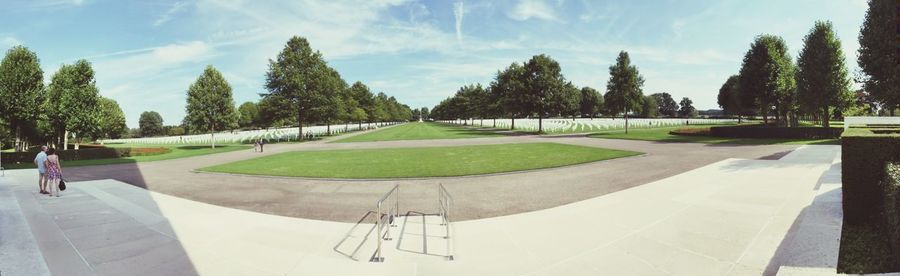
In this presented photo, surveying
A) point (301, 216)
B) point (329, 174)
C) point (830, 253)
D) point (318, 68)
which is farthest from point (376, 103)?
point (830, 253)

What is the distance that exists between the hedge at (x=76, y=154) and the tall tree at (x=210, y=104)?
384 inches

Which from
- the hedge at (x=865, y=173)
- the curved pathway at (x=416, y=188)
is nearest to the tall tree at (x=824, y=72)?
the curved pathway at (x=416, y=188)

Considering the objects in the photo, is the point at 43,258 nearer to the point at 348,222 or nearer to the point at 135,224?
the point at 135,224

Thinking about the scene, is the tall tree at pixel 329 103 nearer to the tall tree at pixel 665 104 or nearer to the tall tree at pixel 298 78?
the tall tree at pixel 298 78

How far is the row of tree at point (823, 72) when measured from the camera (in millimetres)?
20188

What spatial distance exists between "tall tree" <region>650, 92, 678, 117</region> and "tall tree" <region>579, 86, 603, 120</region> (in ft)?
176

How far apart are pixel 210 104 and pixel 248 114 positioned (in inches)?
3601

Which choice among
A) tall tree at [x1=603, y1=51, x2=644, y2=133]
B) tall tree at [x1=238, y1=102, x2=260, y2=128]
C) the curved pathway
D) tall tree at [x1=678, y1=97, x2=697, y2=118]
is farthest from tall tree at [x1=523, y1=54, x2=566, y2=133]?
tall tree at [x1=678, y1=97, x2=697, y2=118]

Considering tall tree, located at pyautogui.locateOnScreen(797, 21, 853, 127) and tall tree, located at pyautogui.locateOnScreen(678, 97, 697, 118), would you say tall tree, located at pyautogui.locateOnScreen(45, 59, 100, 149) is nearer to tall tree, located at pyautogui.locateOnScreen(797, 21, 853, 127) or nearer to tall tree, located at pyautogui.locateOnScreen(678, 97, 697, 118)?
tall tree, located at pyautogui.locateOnScreen(797, 21, 853, 127)

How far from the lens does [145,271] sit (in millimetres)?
5613

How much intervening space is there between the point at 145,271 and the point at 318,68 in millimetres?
44859

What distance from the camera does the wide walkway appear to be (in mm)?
5559

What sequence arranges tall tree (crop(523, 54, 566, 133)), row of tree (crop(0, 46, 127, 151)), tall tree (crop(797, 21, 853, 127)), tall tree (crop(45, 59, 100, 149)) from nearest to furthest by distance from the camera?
1. row of tree (crop(0, 46, 127, 151))
2. tall tree (crop(797, 21, 853, 127))
3. tall tree (crop(45, 59, 100, 149))
4. tall tree (crop(523, 54, 566, 133))

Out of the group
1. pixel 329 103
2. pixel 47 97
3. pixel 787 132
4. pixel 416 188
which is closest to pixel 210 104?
pixel 47 97
